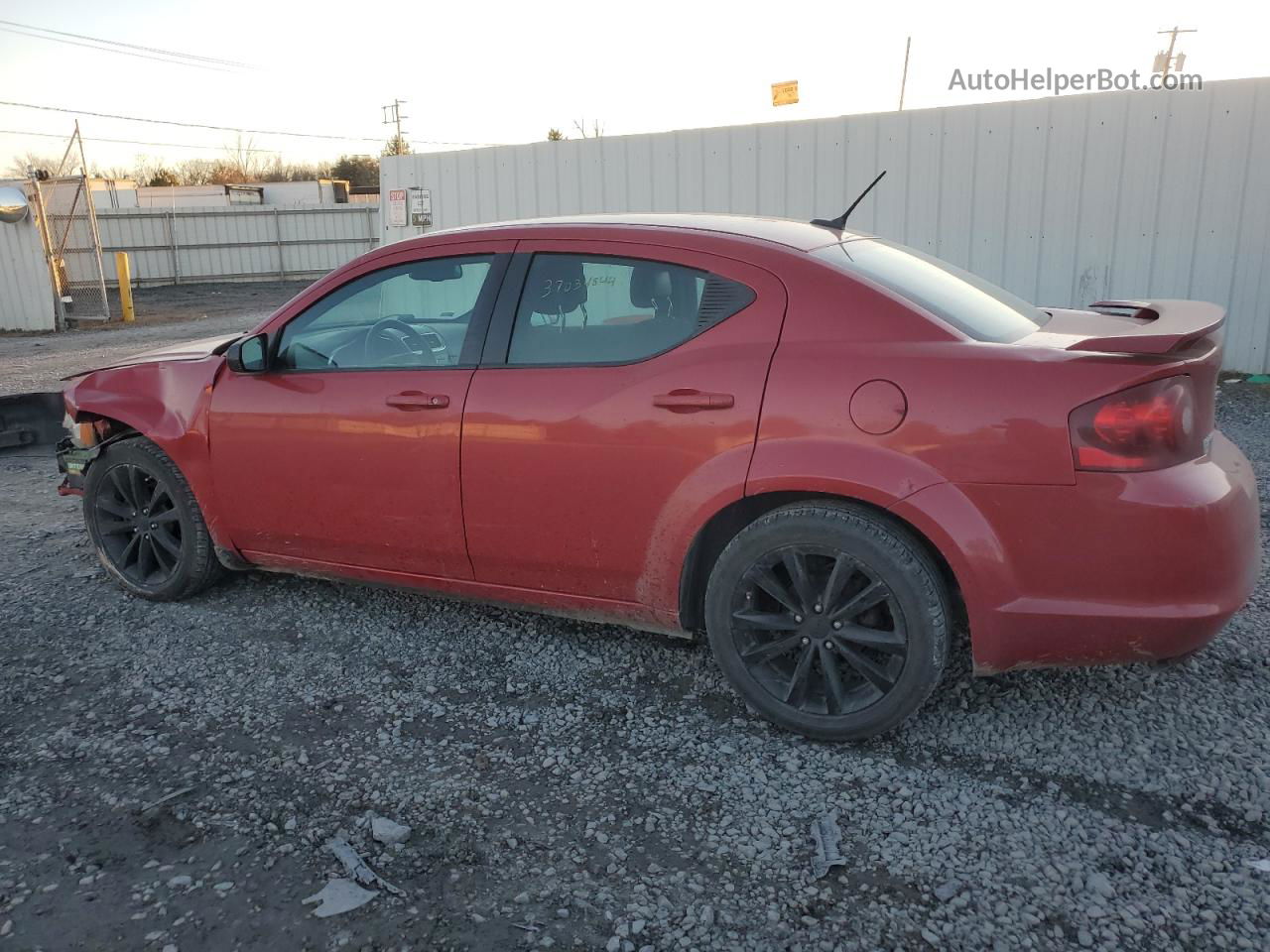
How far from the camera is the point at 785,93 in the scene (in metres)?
11.4

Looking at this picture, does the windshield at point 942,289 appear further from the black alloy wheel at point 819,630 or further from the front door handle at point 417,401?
the front door handle at point 417,401

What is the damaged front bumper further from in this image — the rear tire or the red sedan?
the red sedan

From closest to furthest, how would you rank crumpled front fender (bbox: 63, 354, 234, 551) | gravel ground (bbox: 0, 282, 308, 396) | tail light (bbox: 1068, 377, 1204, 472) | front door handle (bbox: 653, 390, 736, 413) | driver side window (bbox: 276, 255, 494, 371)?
tail light (bbox: 1068, 377, 1204, 472) → front door handle (bbox: 653, 390, 736, 413) → driver side window (bbox: 276, 255, 494, 371) → crumpled front fender (bbox: 63, 354, 234, 551) → gravel ground (bbox: 0, 282, 308, 396)

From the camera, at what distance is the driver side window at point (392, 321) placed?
146 inches

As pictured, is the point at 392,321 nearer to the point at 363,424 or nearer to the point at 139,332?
the point at 363,424

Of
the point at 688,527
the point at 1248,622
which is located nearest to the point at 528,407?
the point at 688,527

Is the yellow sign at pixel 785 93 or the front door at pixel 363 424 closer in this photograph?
the front door at pixel 363 424

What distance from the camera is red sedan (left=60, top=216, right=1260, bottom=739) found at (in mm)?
2723

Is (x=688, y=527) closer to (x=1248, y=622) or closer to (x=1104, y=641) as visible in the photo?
(x=1104, y=641)

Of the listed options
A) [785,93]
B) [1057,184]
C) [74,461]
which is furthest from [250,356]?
[785,93]

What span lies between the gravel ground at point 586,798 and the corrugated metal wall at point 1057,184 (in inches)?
237

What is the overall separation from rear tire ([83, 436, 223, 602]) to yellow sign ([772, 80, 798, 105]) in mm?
9088

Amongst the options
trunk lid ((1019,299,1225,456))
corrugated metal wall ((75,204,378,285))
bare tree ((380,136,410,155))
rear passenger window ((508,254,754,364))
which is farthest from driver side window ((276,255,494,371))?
bare tree ((380,136,410,155))

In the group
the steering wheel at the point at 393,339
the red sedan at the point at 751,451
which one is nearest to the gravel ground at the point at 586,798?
the red sedan at the point at 751,451
